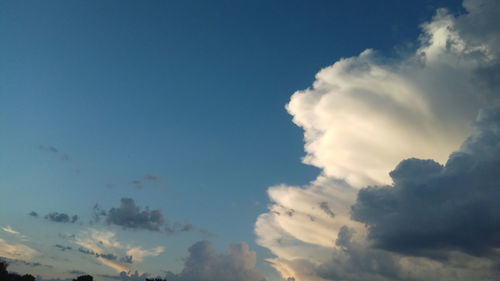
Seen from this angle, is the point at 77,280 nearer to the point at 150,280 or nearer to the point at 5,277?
the point at 5,277

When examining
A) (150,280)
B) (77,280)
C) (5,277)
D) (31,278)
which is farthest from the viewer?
(150,280)

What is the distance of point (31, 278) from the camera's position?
411 feet

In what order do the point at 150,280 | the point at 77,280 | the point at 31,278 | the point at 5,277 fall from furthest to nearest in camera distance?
the point at 150,280
the point at 77,280
the point at 31,278
the point at 5,277

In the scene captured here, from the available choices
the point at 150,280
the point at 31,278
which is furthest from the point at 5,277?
the point at 150,280

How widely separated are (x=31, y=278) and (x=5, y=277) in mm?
12600

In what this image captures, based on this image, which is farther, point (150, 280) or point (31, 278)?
point (150, 280)

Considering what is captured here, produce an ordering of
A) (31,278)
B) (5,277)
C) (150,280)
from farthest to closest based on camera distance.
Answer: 1. (150,280)
2. (31,278)
3. (5,277)

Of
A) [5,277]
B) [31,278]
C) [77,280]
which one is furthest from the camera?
[77,280]

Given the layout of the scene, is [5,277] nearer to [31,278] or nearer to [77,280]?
[31,278]

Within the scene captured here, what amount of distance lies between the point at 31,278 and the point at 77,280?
1655cm

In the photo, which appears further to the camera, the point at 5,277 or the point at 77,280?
the point at 77,280

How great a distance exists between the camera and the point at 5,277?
Answer: 113562 mm

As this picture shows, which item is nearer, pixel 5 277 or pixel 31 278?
pixel 5 277

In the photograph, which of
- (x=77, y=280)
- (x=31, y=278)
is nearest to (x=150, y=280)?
(x=77, y=280)
